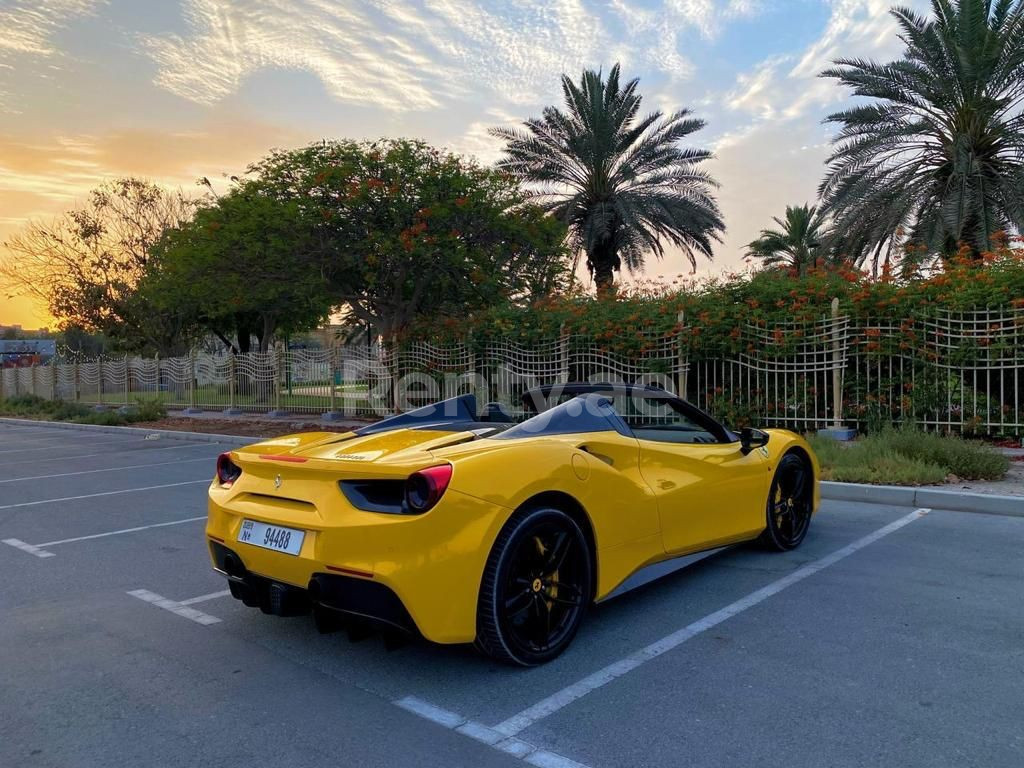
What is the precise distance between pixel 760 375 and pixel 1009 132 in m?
8.89

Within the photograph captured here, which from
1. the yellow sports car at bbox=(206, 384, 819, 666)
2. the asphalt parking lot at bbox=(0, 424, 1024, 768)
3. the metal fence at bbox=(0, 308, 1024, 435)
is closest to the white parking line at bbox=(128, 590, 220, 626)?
the asphalt parking lot at bbox=(0, 424, 1024, 768)

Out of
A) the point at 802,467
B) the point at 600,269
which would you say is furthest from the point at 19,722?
the point at 600,269

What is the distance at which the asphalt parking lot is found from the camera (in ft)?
9.21

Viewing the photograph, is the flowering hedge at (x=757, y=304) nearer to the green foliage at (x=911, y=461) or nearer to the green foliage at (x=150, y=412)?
the green foliage at (x=911, y=461)

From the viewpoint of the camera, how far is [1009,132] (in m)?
15.6

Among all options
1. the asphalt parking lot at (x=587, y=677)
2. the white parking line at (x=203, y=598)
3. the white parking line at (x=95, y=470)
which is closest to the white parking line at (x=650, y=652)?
the asphalt parking lot at (x=587, y=677)

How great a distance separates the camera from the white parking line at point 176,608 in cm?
431

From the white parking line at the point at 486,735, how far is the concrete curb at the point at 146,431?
12101 mm

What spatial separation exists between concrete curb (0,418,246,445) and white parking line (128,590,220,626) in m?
9.86

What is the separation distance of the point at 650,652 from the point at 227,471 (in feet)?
8.02

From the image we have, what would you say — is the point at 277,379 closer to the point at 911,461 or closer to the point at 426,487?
the point at 911,461

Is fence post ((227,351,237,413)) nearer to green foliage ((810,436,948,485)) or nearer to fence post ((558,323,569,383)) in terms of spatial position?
fence post ((558,323,569,383))

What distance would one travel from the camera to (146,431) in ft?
61.7

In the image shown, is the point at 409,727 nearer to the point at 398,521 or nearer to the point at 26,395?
the point at 398,521
